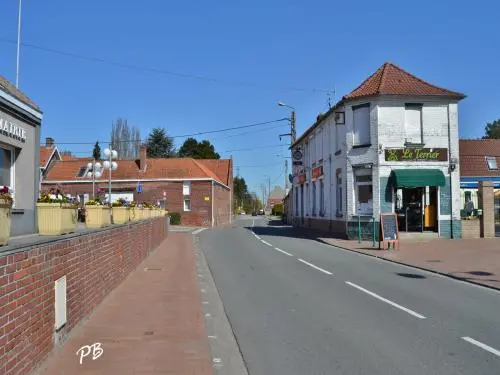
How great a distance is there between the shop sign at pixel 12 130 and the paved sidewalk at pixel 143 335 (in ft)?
11.3

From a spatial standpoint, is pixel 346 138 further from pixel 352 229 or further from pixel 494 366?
pixel 494 366

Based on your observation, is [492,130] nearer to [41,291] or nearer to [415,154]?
[415,154]

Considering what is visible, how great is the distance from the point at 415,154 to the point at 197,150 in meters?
76.4

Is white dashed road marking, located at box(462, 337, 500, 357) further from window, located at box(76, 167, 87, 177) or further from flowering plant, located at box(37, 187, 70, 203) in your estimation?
window, located at box(76, 167, 87, 177)

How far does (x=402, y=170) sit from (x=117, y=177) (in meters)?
34.5

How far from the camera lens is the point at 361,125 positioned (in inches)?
1084

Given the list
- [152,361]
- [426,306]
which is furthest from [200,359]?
[426,306]

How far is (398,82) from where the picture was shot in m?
28.0

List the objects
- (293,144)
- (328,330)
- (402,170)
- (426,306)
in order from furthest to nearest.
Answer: (293,144)
(402,170)
(426,306)
(328,330)

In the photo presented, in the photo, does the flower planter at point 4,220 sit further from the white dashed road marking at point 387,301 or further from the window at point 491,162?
the window at point 491,162

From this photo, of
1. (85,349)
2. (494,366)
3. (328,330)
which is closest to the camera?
(494,366)

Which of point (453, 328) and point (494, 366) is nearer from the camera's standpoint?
point (494, 366)

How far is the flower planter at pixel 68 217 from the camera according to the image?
724 cm

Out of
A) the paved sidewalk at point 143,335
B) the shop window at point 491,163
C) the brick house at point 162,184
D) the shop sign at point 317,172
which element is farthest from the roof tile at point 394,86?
the brick house at point 162,184
